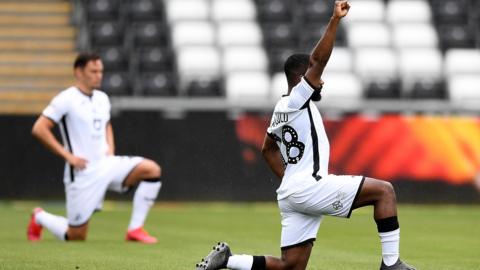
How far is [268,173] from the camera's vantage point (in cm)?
2048

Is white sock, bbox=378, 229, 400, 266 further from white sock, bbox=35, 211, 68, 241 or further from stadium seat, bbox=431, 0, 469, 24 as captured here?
stadium seat, bbox=431, 0, 469, 24

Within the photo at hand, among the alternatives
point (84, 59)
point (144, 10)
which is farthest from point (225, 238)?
point (144, 10)

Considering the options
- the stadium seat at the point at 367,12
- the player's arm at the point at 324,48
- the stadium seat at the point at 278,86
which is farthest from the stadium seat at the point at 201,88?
the player's arm at the point at 324,48

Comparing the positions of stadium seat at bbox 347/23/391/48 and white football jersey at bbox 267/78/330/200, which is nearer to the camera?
white football jersey at bbox 267/78/330/200

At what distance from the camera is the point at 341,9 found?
338 inches

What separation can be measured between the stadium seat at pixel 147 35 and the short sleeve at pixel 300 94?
51.1 ft

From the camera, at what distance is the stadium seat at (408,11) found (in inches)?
1020

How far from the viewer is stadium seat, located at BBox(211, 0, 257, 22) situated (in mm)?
25391

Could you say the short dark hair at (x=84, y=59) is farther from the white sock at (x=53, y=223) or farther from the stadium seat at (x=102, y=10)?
the stadium seat at (x=102, y=10)

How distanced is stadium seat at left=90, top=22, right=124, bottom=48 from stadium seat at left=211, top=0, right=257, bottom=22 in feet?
6.99

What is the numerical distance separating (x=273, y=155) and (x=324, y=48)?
1.32 meters

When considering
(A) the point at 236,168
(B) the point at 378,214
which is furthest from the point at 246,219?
(B) the point at 378,214

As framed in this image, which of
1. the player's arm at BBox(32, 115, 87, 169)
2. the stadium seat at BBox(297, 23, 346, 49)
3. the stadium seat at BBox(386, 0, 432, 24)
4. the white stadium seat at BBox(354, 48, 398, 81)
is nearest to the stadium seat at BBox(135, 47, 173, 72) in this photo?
the stadium seat at BBox(297, 23, 346, 49)

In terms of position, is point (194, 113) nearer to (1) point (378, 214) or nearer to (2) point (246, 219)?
(2) point (246, 219)
